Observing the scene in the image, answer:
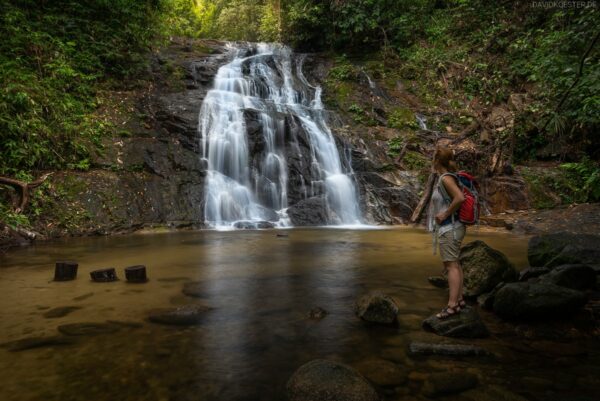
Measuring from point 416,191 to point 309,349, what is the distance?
12.8m

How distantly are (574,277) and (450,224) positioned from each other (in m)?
1.93

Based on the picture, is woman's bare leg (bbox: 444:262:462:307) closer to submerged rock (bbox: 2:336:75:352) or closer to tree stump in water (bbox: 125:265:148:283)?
submerged rock (bbox: 2:336:75:352)

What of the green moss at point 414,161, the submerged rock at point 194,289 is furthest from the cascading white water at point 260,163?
the submerged rock at point 194,289

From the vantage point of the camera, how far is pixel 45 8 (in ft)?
52.4

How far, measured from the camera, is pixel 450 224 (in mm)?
4223

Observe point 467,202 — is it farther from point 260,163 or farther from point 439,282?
point 260,163

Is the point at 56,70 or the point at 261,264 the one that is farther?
the point at 56,70

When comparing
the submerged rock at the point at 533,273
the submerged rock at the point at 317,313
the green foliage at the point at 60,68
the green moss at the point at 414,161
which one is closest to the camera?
the submerged rock at the point at 317,313

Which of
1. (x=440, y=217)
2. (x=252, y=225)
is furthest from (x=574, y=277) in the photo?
(x=252, y=225)

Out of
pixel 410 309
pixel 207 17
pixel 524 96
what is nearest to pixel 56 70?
pixel 410 309

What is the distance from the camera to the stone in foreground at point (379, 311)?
165 inches

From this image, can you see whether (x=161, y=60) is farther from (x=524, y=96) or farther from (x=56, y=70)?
(x=524, y=96)

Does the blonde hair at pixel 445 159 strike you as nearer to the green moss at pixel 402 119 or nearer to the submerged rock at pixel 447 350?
the submerged rock at pixel 447 350

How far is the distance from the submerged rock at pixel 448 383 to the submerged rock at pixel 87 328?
2.97m
